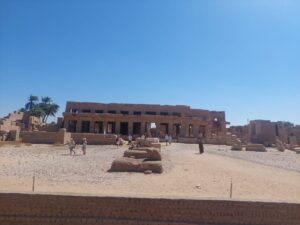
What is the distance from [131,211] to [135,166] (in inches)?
388

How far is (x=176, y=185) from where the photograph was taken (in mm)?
13523

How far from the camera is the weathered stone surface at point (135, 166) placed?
16.7 m

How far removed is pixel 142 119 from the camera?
54.7m

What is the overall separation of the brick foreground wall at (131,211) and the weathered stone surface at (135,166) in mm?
9498

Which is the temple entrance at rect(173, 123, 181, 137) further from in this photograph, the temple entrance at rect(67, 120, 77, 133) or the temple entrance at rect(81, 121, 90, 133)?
the temple entrance at rect(67, 120, 77, 133)

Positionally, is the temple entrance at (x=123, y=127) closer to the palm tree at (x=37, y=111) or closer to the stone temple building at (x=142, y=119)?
the stone temple building at (x=142, y=119)

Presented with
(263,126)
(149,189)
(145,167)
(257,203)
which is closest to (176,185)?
(149,189)

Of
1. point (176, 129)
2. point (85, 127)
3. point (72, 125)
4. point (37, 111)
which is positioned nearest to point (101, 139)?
point (72, 125)

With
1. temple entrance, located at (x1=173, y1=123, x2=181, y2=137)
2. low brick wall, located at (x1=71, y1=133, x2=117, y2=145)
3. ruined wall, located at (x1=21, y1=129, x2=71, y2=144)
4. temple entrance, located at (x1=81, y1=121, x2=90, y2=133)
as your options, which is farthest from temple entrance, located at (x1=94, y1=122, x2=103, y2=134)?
ruined wall, located at (x1=21, y1=129, x2=71, y2=144)

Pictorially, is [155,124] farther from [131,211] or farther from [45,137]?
[131,211]

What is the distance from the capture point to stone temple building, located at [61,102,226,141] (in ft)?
179

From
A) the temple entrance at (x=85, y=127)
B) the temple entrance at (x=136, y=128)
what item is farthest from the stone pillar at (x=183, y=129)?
the temple entrance at (x=85, y=127)

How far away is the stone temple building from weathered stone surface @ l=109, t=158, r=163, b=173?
3622 cm

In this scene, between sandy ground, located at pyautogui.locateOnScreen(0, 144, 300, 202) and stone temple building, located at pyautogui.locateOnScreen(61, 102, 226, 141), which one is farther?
stone temple building, located at pyautogui.locateOnScreen(61, 102, 226, 141)
